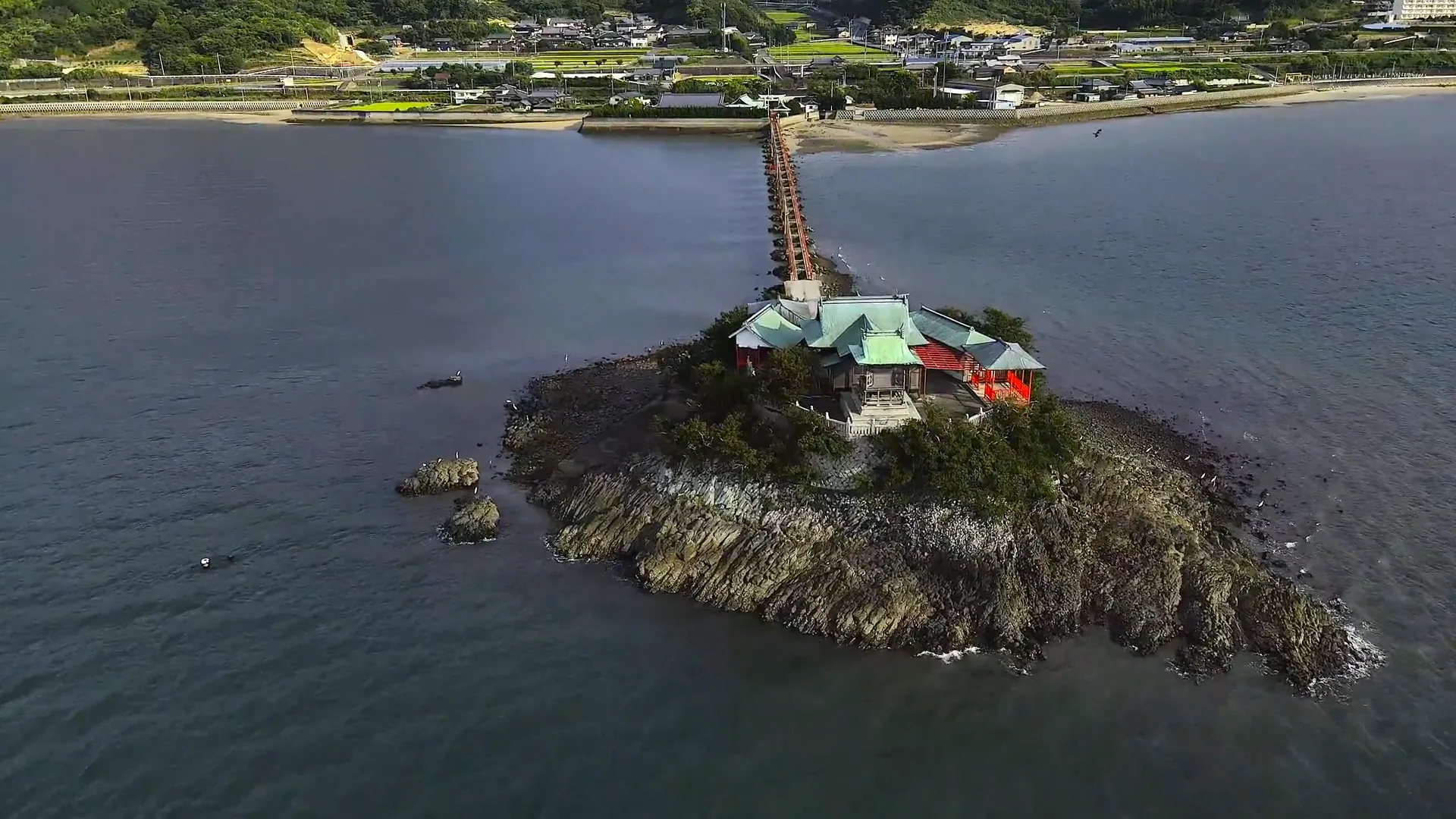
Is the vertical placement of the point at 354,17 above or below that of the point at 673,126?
above

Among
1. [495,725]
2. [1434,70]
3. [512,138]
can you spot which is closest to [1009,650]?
[495,725]

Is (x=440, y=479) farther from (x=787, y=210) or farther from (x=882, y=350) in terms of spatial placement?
(x=787, y=210)

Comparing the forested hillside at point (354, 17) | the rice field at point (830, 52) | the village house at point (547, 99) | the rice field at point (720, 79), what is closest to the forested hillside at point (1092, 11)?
the forested hillside at point (354, 17)

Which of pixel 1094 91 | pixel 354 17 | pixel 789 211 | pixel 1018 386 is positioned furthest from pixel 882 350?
pixel 354 17

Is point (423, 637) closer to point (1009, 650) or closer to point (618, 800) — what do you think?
point (618, 800)

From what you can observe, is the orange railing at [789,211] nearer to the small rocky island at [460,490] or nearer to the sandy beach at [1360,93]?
the small rocky island at [460,490]

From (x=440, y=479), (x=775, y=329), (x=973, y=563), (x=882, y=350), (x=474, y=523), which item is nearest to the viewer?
(x=973, y=563)

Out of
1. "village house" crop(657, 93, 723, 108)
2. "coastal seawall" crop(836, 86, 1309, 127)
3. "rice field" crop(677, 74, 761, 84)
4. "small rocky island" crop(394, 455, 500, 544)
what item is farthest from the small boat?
"rice field" crop(677, 74, 761, 84)
